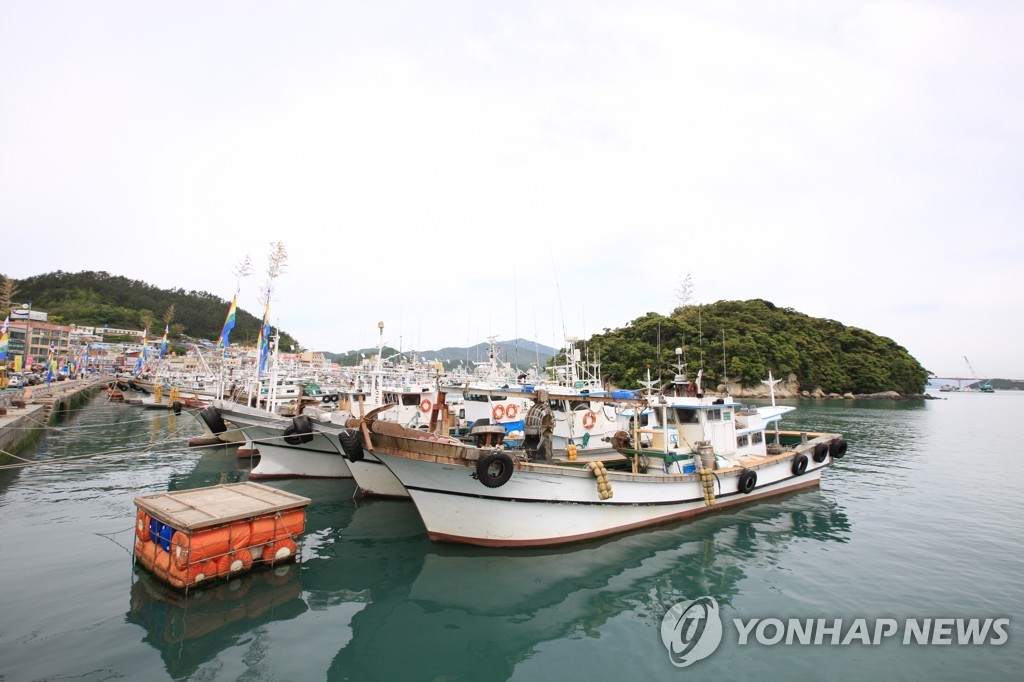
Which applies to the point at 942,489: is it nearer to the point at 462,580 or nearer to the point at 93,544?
the point at 462,580

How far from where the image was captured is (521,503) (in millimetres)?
9633

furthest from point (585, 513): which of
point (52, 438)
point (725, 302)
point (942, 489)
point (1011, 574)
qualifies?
point (725, 302)

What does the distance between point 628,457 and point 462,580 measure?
21.7 ft

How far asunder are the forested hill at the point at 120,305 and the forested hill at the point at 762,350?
7256cm

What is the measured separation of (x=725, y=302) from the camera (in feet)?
305

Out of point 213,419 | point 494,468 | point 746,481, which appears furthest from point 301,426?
point 746,481

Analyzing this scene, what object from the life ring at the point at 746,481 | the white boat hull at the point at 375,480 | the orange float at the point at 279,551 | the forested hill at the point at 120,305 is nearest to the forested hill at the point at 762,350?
the life ring at the point at 746,481

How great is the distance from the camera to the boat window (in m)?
13.3

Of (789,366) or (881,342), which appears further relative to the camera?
(881,342)

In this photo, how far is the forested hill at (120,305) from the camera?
309 ft

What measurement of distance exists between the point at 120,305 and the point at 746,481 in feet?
473

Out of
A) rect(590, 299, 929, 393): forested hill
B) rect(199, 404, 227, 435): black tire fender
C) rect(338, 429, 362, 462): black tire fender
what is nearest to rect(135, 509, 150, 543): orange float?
rect(338, 429, 362, 462): black tire fender

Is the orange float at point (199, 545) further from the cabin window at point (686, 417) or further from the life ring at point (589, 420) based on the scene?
the life ring at point (589, 420)

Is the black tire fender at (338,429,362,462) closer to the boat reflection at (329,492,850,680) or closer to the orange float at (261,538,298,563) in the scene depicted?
the orange float at (261,538,298,563)
